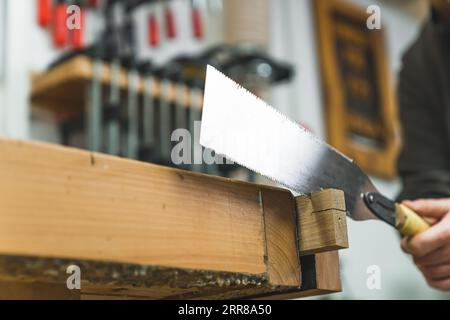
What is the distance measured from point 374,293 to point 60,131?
1.24 metres

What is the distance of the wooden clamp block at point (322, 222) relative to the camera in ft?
2.10

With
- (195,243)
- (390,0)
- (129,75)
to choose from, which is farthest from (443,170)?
(390,0)

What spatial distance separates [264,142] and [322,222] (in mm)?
102

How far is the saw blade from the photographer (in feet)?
1.92

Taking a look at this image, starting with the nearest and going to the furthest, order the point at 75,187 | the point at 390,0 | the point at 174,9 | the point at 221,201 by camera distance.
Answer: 1. the point at 75,187
2. the point at 221,201
3. the point at 174,9
4. the point at 390,0

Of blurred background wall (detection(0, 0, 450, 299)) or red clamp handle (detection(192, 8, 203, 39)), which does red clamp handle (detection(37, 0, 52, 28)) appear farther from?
red clamp handle (detection(192, 8, 203, 39))

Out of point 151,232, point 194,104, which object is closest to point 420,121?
point 194,104

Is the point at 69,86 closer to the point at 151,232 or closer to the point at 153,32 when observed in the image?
the point at 153,32

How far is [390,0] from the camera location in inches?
113

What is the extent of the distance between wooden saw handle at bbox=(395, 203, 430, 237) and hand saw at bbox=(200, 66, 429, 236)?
88 mm

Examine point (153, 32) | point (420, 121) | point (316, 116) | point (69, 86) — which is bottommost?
point (420, 121)

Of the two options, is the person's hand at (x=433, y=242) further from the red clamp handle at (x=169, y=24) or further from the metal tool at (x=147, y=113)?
the red clamp handle at (x=169, y=24)

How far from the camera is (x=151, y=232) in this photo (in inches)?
21.2
